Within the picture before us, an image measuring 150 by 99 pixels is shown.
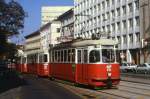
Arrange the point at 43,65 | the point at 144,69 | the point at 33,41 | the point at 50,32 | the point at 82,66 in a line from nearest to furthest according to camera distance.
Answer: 1. the point at 82,66
2. the point at 43,65
3. the point at 144,69
4. the point at 50,32
5. the point at 33,41

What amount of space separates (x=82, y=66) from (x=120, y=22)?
2295 inches

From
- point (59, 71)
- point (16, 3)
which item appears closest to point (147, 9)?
point (16, 3)

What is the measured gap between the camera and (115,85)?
86.8 ft

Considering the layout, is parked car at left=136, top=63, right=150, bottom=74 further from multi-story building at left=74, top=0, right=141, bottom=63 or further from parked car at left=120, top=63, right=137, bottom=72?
multi-story building at left=74, top=0, right=141, bottom=63

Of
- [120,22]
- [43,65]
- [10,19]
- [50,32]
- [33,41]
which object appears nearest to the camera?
[43,65]

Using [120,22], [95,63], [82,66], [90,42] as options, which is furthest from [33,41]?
[95,63]

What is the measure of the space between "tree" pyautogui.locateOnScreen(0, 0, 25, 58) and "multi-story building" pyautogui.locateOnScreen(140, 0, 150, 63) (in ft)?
92.9

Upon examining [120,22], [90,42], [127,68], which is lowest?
[127,68]

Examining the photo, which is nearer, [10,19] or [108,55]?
[108,55]

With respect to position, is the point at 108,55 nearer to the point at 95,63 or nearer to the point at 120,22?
the point at 95,63

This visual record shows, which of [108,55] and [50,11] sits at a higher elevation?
[50,11]

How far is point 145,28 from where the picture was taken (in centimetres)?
7338

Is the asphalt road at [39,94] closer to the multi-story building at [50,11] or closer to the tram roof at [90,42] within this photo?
the tram roof at [90,42]

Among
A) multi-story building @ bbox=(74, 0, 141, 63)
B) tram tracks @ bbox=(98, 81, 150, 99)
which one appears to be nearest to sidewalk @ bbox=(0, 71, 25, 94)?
tram tracks @ bbox=(98, 81, 150, 99)
